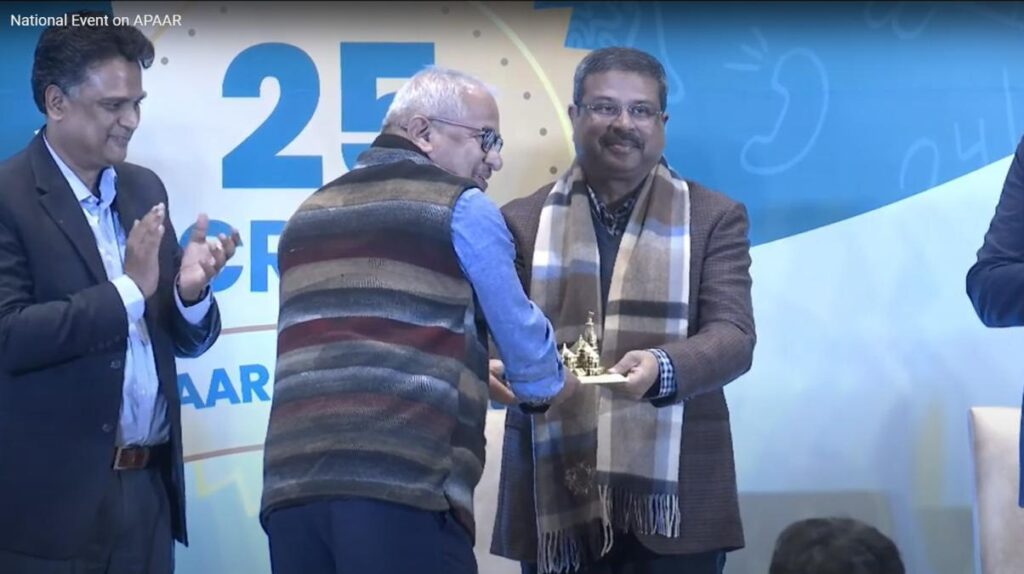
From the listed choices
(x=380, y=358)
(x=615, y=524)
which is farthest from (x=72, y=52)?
(x=615, y=524)

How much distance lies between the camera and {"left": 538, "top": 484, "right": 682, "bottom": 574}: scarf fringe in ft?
8.75

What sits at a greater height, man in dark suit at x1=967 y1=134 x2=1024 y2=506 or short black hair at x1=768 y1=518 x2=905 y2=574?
man in dark suit at x1=967 y1=134 x2=1024 y2=506

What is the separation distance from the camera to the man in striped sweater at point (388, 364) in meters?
2.13

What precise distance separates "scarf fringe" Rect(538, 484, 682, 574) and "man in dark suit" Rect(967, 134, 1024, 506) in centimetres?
70

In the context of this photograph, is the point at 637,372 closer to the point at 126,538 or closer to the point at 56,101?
the point at 126,538

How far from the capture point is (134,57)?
9.23 ft

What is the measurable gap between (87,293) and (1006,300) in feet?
5.97

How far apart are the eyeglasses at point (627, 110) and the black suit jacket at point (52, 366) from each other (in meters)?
1.13

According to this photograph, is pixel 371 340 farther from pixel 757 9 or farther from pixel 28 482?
pixel 757 9

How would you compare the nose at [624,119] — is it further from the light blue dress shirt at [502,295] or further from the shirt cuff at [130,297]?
the shirt cuff at [130,297]

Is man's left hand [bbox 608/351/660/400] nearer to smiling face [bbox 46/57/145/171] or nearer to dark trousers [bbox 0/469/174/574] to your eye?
dark trousers [bbox 0/469/174/574]

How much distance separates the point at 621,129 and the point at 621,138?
0.8 inches

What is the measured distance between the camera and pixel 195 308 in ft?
9.21

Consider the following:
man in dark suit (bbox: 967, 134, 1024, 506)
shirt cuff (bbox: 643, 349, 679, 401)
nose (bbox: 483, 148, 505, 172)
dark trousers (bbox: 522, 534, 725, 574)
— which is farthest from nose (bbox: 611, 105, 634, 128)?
dark trousers (bbox: 522, 534, 725, 574)
